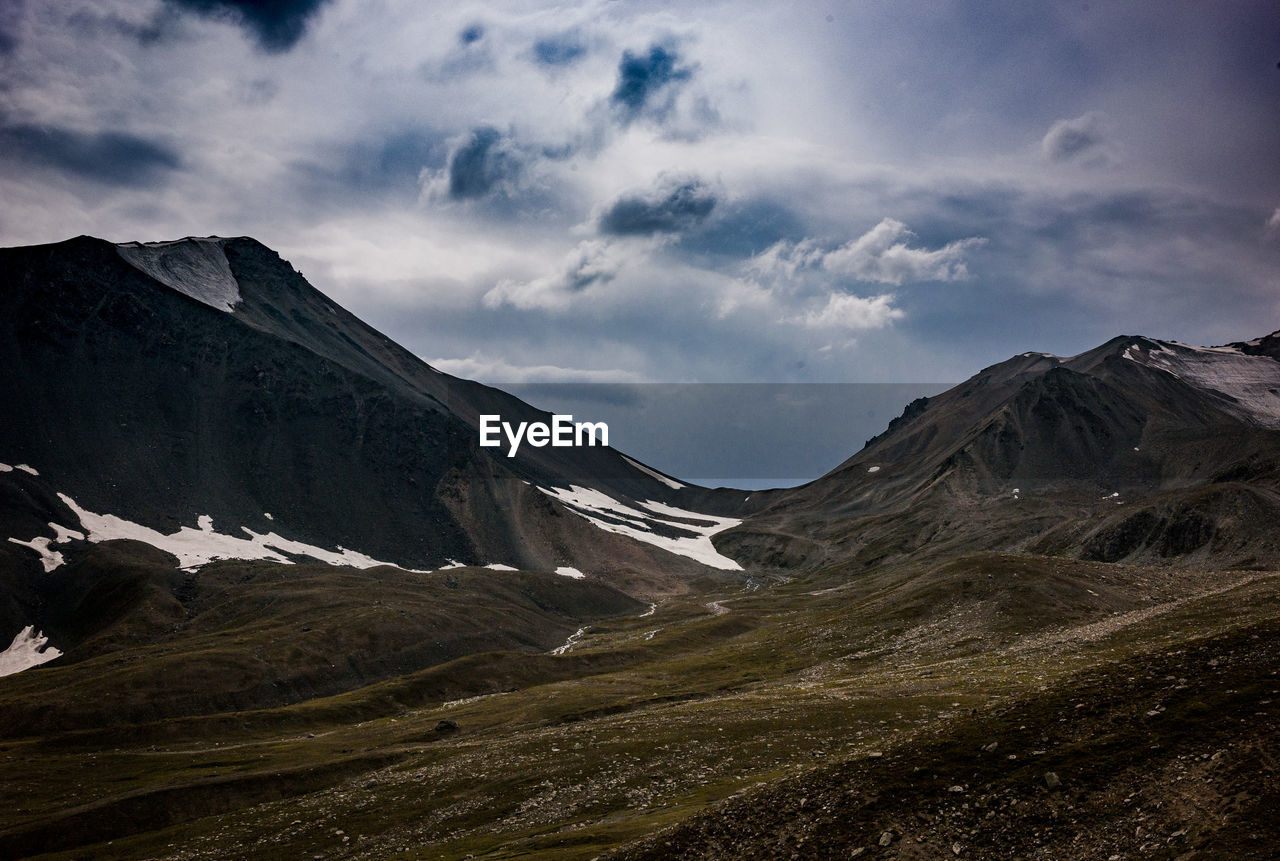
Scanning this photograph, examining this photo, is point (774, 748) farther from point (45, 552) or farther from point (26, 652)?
point (45, 552)

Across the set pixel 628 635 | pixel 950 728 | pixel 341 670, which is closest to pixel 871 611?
pixel 628 635

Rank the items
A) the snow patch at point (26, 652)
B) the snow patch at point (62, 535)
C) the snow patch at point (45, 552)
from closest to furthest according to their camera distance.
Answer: the snow patch at point (26, 652) → the snow patch at point (45, 552) → the snow patch at point (62, 535)

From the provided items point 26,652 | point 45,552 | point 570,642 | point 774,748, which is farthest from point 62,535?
point 774,748

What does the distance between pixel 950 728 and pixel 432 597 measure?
16682 cm

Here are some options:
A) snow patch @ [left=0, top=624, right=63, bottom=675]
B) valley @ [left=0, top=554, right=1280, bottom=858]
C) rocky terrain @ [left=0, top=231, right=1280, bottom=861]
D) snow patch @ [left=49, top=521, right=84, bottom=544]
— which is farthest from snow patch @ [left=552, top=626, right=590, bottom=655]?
snow patch @ [left=49, top=521, right=84, bottom=544]

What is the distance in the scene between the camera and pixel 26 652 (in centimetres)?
15875

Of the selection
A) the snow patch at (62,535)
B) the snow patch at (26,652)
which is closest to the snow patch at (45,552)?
the snow patch at (62,535)

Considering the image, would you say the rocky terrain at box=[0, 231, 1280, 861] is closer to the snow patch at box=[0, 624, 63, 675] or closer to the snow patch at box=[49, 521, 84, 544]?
the snow patch at box=[0, 624, 63, 675]

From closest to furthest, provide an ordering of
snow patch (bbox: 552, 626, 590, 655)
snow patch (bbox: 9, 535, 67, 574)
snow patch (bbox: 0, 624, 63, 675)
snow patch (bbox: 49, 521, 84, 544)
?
1. snow patch (bbox: 0, 624, 63, 675)
2. snow patch (bbox: 552, 626, 590, 655)
3. snow patch (bbox: 9, 535, 67, 574)
4. snow patch (bbox: 49, 521, 84, 544)

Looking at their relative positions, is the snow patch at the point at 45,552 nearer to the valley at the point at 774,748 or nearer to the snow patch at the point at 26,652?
the snow patch at the point at 26,652

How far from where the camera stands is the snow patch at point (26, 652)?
506 ft

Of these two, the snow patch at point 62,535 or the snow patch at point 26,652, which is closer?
the snow patch at point 26,652

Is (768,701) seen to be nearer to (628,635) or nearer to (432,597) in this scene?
(628,635)

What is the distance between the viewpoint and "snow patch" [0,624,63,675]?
154 metres
